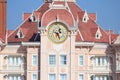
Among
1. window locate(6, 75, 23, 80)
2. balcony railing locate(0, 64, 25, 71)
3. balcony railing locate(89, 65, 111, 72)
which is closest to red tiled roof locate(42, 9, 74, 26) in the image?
balcony railing locate(0, 64, 25, 71)

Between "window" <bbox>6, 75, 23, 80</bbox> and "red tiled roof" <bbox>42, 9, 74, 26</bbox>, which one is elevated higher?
"red tiled roof" <bbox>42, 9, 74, 26</bbox>

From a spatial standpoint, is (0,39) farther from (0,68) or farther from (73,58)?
(73,58)

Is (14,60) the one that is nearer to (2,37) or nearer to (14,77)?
(14,77)

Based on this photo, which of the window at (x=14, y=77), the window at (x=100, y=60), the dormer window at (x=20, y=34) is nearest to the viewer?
the window at (x=14, y=77)

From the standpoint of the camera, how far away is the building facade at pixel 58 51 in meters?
109

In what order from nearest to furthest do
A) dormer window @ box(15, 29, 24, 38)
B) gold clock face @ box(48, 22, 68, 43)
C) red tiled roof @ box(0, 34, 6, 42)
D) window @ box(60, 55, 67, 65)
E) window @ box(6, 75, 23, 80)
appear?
1. gold clock face @ box(48, 22, 68, 43)
2. window @ box(60, 55, 67, 65)
3. window @ box(6, 75, 23, 80)
4. red tiled roof @ box(0, 34, 6, 42)
5. dormer window @ box(15, 29, 24, 38)

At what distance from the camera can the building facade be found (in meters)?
109

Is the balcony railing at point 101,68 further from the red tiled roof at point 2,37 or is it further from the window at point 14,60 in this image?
the red tiled roof at point 2,37

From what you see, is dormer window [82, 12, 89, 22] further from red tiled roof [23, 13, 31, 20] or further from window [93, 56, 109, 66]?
red tiled roof [23, 13, 31, 20]

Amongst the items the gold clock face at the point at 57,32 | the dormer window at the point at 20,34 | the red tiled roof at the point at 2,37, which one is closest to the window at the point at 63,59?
the gold clock face at the point at 57,32

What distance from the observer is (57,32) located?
357 ft

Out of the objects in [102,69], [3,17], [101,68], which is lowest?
[102,69]

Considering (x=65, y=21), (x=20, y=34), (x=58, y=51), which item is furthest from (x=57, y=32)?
(x=20, y=34)

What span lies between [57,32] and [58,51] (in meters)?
2.68
